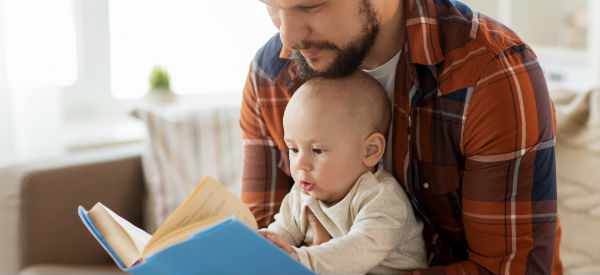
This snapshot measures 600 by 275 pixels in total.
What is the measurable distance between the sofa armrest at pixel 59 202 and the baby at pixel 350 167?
1.32m

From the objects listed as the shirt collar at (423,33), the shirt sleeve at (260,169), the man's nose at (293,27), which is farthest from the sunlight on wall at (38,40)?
the shirt collar at (423,33)

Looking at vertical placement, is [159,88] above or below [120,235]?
below

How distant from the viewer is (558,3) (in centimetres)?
355

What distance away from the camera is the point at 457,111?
1.24 meters

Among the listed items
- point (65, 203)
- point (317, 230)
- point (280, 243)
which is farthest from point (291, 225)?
point (65, 203)

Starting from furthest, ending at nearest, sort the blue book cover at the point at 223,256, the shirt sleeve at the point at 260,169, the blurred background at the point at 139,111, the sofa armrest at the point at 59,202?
the sofa armrest at the point at 59,202 < the blurred background at the point at 139,111 < the shirt sleeve at the point at 260,169 < the blue book cover at the point at 223,256

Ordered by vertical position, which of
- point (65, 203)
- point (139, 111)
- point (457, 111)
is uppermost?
point (457, 111)

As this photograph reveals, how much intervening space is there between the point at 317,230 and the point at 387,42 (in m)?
0.42

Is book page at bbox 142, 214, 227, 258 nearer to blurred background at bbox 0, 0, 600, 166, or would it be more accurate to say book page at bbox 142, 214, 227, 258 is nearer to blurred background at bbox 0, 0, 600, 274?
blurred background at bbox 0, 0, 600, 274

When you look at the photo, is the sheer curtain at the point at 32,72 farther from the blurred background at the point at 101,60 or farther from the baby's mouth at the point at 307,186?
the baby's mouth at the point at 307,186

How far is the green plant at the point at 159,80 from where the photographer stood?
293 cm

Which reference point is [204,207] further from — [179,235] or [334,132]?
[334,132]

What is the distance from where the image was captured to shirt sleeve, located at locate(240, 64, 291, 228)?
155 cm

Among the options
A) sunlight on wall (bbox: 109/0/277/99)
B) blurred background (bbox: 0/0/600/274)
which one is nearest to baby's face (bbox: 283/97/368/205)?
blurred background (bbox: 0/0/600/274)
